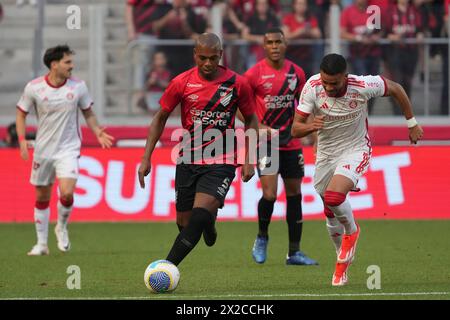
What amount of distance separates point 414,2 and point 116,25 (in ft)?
17.5

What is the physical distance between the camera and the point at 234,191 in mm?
18078

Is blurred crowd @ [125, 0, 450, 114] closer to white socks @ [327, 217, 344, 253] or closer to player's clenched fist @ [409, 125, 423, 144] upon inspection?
white socks @ [327, 217, 344, 253]

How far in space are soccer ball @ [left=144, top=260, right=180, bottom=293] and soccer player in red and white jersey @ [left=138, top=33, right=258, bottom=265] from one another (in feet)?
2.08

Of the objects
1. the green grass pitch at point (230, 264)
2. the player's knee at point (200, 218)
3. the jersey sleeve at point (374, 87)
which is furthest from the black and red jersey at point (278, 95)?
the player's knee at point (200, 218)

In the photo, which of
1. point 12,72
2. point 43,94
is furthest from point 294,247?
point 12,72

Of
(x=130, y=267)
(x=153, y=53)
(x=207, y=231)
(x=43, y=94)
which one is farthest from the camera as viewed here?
(x=153, y=53)

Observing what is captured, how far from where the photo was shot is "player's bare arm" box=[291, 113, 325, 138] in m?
10.1

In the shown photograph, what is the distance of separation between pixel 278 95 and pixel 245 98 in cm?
254

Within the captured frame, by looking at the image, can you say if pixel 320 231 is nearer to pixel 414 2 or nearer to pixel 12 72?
pixel 414 2

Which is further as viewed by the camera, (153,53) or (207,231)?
(153,53)

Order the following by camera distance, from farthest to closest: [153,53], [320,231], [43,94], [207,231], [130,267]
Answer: [153,53] → [320,231] → [43,94] → [130,267] → [207,231]

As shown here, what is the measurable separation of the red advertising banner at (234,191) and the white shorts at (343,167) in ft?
22.8

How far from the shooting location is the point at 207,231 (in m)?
10.4

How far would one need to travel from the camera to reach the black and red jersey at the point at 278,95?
42.7 ft
